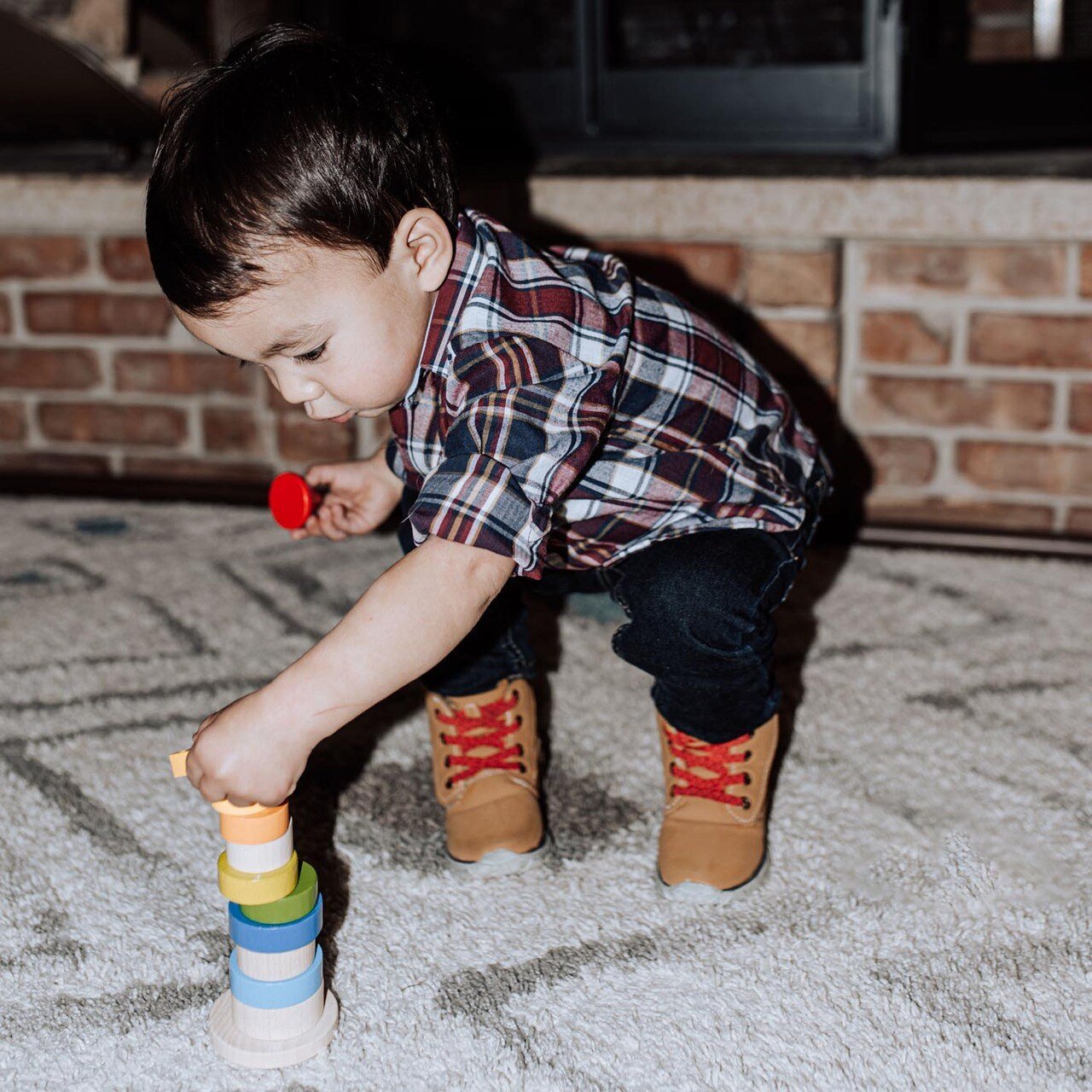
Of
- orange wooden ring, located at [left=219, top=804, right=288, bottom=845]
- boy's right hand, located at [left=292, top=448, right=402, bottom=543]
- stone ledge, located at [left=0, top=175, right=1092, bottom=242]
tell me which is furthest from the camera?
stone ledge, located at [left=0, top=175, right=1092, bottom=242]

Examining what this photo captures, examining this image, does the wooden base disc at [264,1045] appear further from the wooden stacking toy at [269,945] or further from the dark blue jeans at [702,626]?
the dark blue jeans at [702,626]

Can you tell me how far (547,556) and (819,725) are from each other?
1.00 ft

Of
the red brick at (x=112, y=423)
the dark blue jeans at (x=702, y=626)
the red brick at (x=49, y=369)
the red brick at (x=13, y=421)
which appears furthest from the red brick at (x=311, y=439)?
the dark blue jeans at (x=702, y=626)

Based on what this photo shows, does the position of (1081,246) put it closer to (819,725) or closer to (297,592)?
(819,725)

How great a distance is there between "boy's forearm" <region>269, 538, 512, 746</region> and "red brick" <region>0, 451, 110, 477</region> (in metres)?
1.22

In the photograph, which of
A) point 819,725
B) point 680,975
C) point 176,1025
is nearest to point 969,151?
point 819,725

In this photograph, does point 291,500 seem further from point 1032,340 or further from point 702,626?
point 1032,340

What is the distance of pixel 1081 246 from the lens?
4.55 feet

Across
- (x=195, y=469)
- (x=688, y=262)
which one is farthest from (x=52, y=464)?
(x=688, y=262)

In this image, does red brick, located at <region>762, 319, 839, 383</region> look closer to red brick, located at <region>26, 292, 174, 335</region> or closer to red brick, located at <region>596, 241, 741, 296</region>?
red brick, located at <region>596, 241, 741, 296</region>

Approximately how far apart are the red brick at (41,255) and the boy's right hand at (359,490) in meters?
0.88

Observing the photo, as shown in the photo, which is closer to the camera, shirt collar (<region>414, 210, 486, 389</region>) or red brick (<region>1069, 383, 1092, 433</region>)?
shirt collar (<region>414, 210, 486, 389</region>)

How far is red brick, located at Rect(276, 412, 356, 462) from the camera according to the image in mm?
1627

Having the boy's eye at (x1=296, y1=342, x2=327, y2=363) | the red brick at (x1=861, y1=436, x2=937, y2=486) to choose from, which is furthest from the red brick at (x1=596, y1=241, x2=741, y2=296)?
the boy's eye at (x1=296, y1=342, x2=327, y2=363)
